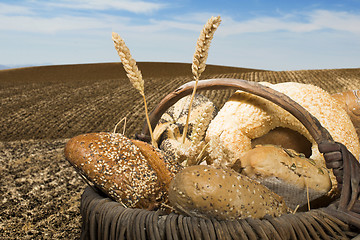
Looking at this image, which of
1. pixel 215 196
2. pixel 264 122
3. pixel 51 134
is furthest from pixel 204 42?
pixel 51 134

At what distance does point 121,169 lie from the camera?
1032 millimetres

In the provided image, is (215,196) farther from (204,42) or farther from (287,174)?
(204,42)

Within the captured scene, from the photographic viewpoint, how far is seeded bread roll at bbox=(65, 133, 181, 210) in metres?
1.01

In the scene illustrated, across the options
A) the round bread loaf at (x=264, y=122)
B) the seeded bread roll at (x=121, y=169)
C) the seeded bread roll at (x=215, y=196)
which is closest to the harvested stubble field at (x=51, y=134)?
the seeded bread roll at (x=121, y=169)

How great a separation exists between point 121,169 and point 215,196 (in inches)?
13.4

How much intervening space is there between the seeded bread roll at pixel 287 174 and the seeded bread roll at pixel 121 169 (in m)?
0.32

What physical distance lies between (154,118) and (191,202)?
0.65 m

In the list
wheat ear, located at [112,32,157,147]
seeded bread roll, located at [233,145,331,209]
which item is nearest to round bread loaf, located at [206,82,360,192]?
seeded bread roll, located at [233,145,331,209]

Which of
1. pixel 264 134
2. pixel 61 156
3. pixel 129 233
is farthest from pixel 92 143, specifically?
pixel 61 156

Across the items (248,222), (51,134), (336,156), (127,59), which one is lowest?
(51,134)

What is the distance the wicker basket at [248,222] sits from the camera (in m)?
0.81

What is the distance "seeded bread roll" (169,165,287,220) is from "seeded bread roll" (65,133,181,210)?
0.15m

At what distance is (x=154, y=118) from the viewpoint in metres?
1.46

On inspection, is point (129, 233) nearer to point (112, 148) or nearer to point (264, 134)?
point (112, 148)
